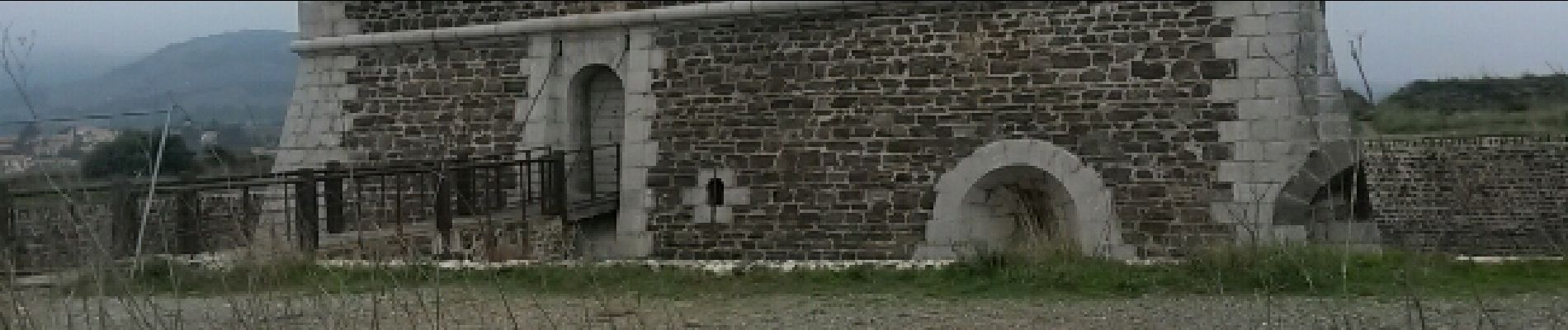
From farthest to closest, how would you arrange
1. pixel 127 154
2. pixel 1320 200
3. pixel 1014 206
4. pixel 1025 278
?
pixel 1014 206 < pixel 1320 200 < pixel 1025 278 < pixel 127 154

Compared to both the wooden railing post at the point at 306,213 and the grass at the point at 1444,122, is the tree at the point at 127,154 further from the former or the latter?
the grass at the point at 1444,122

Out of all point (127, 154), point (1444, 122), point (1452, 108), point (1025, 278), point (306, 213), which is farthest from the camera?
point (1452, 108)

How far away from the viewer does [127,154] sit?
7.10 metres

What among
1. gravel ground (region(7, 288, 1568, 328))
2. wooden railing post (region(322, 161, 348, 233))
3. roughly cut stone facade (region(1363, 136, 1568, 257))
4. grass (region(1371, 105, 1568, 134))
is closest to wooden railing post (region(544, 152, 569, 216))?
wooden railing post (region(322, 161, 348, 233))

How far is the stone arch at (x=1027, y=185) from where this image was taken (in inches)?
388

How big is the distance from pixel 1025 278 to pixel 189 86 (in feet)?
13.6

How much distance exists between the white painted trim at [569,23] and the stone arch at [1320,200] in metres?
3.26

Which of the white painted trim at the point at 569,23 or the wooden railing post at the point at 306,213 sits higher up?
the white painted trim at the point at 569,23

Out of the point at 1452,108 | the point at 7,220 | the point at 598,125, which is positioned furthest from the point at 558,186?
the point at 1452,108

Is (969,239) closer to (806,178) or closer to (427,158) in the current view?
(806,178)

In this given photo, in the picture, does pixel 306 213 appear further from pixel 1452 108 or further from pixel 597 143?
pixel 1452 108

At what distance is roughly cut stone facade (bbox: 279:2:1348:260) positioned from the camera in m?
9.40

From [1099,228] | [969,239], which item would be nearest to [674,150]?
[969,239]

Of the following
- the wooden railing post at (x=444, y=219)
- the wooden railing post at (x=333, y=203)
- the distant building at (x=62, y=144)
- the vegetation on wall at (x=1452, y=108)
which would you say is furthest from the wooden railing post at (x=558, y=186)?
the vegetation on wall at (x=1452, y=108)
